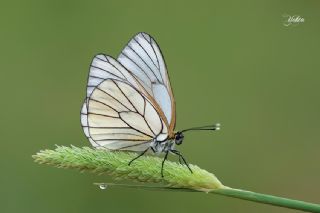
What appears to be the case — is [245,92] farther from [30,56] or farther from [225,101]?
[30,56]

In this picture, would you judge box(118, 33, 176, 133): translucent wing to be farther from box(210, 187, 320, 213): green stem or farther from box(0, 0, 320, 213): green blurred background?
box(0, 0, 320, 213): green blurred background

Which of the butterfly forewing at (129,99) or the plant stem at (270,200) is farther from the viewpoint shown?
the butterfly forewing at (129,99)

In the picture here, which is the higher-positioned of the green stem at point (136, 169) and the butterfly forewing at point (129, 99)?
the butterfly forewing at point (129, 99)

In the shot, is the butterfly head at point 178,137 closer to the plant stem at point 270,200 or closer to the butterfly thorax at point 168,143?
the butterfly thorax at point 168,143

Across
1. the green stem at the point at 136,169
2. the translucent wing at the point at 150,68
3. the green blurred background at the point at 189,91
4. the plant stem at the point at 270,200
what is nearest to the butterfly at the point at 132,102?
the translucent wing at the point at 150,68

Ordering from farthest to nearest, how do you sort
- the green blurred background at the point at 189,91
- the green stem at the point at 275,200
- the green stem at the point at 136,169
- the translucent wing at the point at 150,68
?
the green blurred background at the point at 189,91
the translucent wing at the point at 150,68
the green stem at the point at 136,169
the green stem at the point at 275,200

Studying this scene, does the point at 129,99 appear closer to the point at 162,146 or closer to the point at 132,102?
the point at 132,102

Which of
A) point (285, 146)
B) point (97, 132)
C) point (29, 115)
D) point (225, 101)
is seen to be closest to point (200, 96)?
point (225, 101)
